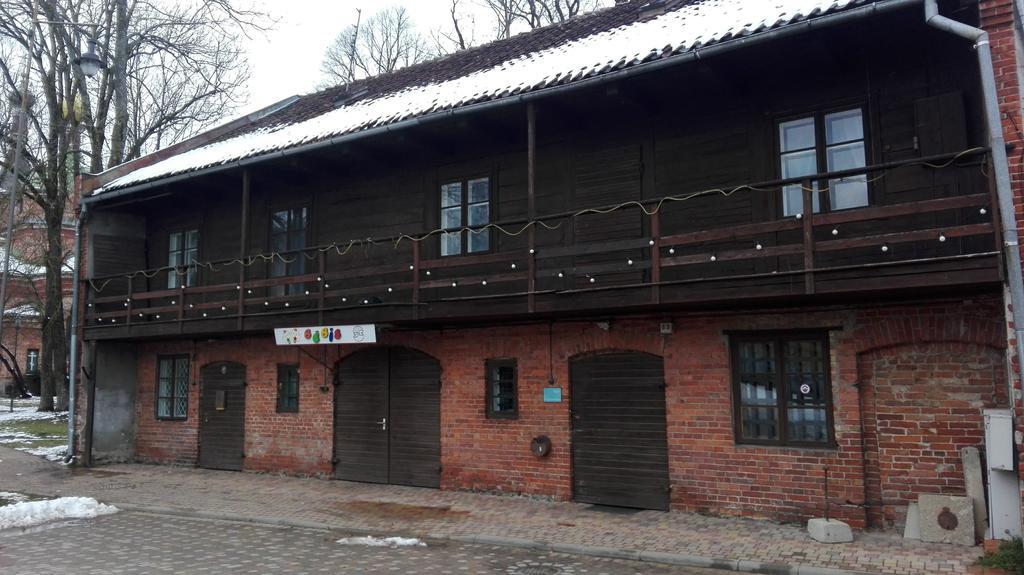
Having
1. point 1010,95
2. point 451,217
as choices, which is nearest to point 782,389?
point 1010,95

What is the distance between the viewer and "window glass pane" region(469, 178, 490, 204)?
12741mm

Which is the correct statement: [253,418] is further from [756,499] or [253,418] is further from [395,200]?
[756,499]

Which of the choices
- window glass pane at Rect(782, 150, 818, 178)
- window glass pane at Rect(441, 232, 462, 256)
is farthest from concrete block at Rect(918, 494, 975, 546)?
window glass pane at Rect(441, 232, 462, 256)

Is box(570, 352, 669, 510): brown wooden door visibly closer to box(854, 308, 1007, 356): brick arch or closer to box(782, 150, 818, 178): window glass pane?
box(854, 308, 1007, 356): brick arch

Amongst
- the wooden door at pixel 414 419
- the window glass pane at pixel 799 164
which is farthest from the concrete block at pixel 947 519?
the wooden door at pixel 414 419

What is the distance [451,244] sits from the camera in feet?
42.4

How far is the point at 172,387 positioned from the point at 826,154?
14.2 metres

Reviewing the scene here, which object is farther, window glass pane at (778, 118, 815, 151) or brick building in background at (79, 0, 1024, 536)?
window glass pane at (778, 118, 815, 151)

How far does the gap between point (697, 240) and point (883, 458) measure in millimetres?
3295

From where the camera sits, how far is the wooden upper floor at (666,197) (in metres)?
8.48

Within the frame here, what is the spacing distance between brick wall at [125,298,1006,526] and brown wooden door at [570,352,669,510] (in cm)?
17

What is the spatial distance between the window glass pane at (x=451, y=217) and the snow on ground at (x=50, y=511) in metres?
6.95

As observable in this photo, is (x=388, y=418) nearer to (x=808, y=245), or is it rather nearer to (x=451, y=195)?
(x=451, y=195)

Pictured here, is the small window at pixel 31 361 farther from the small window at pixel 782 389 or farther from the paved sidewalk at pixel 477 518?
the small window at pixel 782 389
